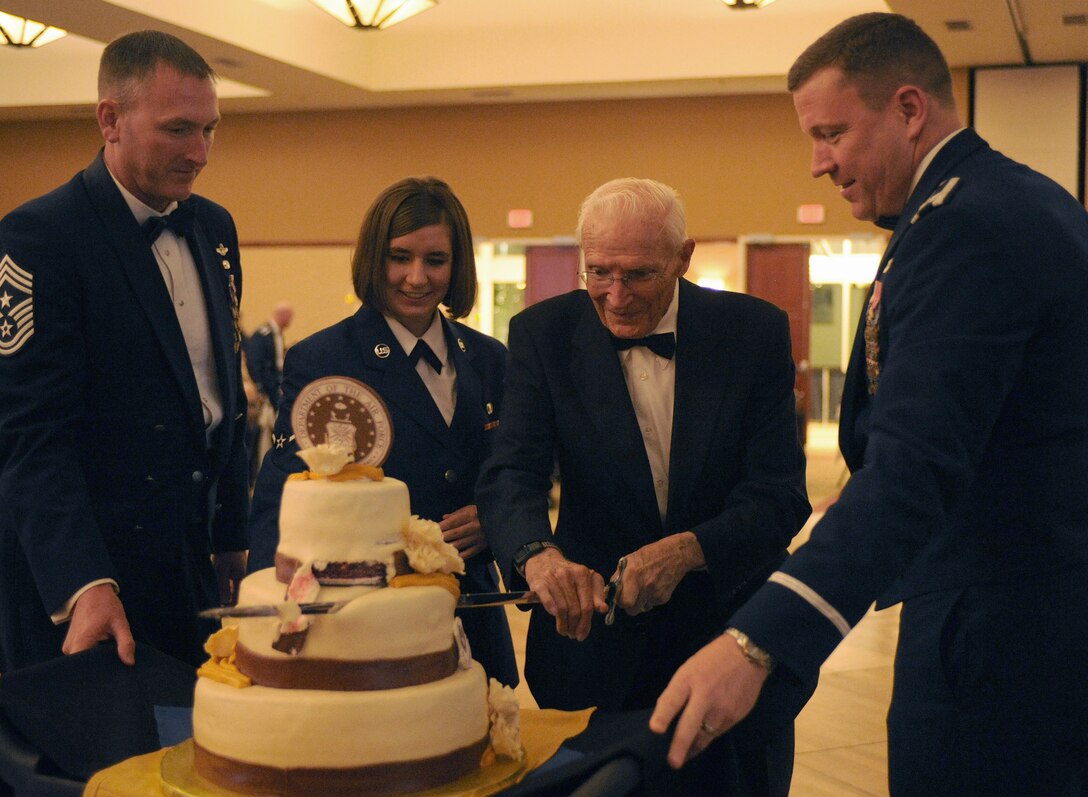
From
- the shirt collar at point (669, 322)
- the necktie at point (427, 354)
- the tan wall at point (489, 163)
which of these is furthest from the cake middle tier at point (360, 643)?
the tan wall at point (489, 163)

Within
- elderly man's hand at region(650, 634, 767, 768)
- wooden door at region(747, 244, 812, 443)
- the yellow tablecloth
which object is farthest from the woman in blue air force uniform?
wooden door at region(747, 244, 812, 443)

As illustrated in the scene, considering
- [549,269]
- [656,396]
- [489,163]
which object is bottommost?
[656,396]

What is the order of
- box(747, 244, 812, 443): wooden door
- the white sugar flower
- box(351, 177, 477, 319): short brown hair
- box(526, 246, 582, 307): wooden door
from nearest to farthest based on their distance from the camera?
the white sugar flower, box(351, 177, 477, 319): short brown hair, box(747, 244, 812, 443): wooden door, box(526, 246, 582, 307): wooden door

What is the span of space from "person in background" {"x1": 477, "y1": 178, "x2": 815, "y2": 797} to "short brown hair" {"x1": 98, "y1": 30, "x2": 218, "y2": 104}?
2.63ft

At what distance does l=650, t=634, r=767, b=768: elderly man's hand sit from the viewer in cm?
136

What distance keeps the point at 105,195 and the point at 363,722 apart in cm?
121

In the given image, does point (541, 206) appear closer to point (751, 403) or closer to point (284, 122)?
point (284, 122)

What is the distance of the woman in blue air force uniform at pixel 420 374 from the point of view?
2521mm

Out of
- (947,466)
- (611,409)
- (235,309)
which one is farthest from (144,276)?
(947,466)

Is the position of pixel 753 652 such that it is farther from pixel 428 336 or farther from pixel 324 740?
pixel 428 336

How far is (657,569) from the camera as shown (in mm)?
2004

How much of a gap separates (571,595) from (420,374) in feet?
2.81

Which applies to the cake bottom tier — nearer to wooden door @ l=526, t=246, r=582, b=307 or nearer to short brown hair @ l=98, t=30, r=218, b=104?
short brown hair @ l=98, t=30, r=218, b=104

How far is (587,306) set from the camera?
231 cm
